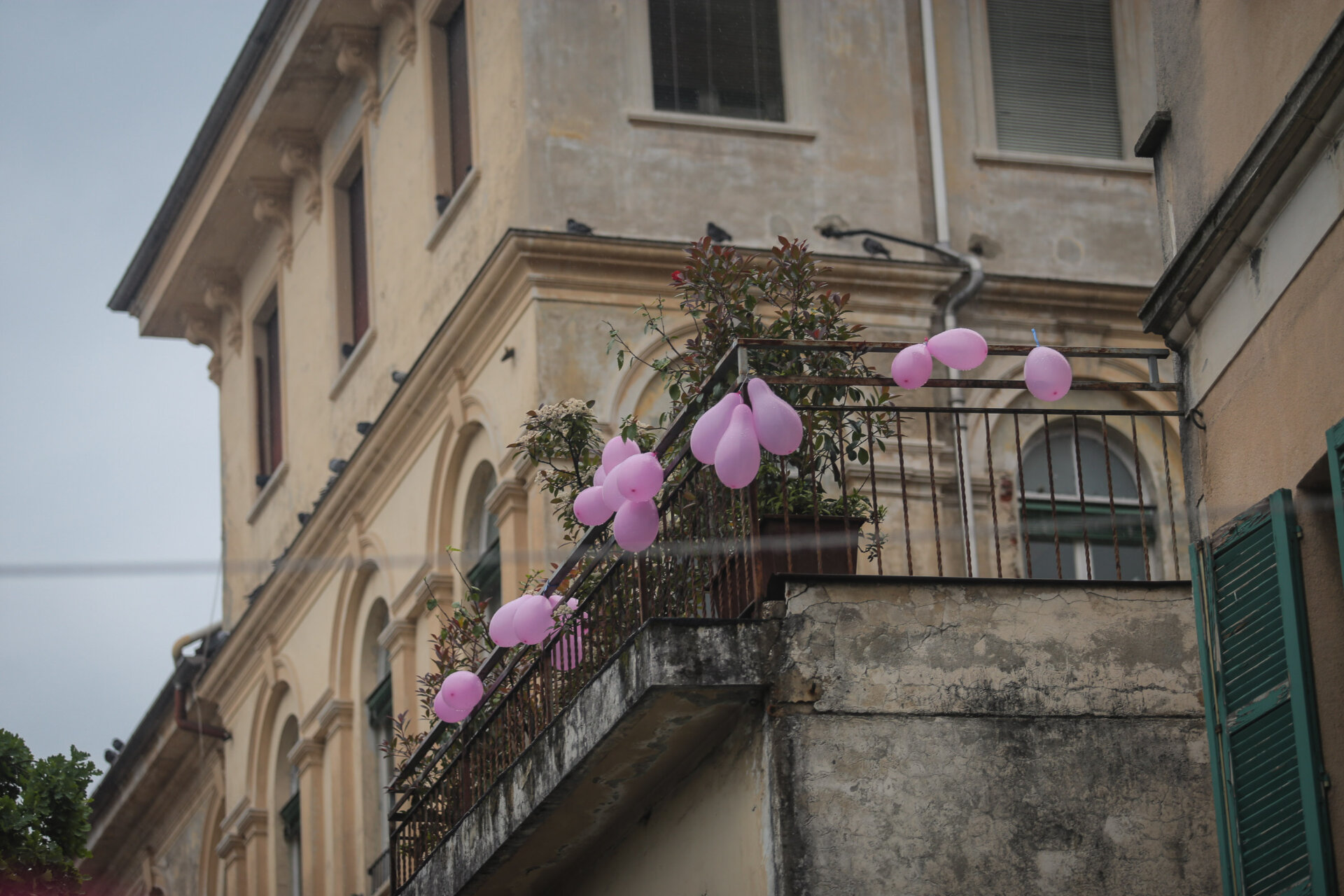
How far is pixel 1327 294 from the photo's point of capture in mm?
9531

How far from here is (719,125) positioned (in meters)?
19.1

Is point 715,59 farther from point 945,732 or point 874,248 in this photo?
point 945,732

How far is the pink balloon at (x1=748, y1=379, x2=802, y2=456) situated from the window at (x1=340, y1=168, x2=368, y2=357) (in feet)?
39.2

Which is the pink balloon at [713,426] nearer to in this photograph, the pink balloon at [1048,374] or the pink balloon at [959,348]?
the pink balloon at [959,348]

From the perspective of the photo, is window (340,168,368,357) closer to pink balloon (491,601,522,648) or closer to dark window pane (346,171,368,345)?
dark window pane (346,171,368,345)

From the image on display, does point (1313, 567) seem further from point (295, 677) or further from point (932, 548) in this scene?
point (295, 677)

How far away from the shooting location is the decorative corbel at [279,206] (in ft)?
80.3

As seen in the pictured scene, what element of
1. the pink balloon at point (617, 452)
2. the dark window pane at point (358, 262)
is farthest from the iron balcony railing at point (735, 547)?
the dark window pane at point (358, 262)

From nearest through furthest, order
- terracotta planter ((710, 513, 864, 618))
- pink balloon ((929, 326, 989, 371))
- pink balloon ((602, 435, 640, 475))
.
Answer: terracotta planter ((710, 513, 864, 618)) → pink balloon ((929, 326, 989, 371)) → pink balloon ((602, 435, 640, 475))

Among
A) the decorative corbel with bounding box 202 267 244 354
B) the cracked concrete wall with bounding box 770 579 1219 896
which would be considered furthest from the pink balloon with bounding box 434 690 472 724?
the decorative corbel with bounding box 202 267 244 354

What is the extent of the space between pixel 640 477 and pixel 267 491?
14.2 metres

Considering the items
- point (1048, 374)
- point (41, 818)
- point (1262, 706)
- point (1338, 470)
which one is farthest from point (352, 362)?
point (1338, 470)

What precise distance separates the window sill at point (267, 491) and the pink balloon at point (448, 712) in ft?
34.0

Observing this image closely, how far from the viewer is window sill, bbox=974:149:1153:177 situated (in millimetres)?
19953
